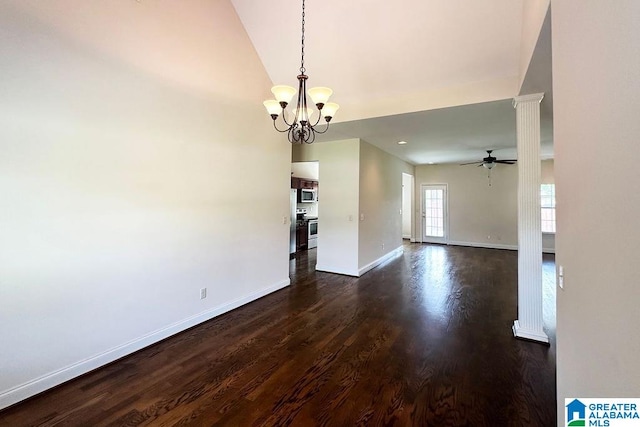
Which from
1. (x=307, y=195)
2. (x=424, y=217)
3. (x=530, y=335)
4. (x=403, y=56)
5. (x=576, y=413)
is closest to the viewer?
(x=576, y=413)

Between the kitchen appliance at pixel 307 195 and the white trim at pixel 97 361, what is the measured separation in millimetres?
4550

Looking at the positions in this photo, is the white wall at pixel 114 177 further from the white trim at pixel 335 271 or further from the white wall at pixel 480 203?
the white wall at pixel 480 203

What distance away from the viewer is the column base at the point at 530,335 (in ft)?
9.06

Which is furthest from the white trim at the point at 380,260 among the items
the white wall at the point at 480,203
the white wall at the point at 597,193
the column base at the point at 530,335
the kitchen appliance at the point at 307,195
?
the white wall at the point at 597,193

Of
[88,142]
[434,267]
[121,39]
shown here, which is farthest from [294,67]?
[434,267]

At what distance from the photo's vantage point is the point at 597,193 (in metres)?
1.02

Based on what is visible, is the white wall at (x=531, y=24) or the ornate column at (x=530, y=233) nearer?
the white wall at (x=531, y=24)

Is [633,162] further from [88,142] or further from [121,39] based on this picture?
[121,39]

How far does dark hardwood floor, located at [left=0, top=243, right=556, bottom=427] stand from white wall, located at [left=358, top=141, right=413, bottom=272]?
1.89 metres

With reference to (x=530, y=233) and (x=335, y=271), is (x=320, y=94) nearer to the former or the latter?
(x=530, y=233)

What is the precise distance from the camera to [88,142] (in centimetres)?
218

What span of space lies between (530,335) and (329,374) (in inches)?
86.5

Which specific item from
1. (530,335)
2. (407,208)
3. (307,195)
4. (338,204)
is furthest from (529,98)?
(407,208)

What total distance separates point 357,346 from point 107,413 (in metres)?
1.99
